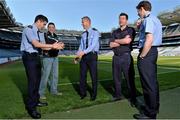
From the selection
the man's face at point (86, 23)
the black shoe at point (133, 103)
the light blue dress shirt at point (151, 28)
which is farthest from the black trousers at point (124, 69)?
the light blue dress shirt at point (151, 28)

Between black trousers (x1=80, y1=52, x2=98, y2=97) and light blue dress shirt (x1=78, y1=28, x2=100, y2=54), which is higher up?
light blue dress shirt (x1=78, y1=28, x2=100, y2=54)

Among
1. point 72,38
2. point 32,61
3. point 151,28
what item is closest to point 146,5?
point 151,28

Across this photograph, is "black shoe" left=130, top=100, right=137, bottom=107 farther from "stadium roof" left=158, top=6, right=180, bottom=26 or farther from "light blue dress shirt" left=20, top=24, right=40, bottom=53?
"stadium roof" left=158, top=6, right=180, bottom=26

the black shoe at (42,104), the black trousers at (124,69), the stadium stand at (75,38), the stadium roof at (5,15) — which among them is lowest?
the stadium stand at (75,38)

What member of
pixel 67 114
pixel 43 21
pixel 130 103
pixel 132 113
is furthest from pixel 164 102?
pixel 43 21

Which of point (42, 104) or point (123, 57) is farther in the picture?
point (123, 57)

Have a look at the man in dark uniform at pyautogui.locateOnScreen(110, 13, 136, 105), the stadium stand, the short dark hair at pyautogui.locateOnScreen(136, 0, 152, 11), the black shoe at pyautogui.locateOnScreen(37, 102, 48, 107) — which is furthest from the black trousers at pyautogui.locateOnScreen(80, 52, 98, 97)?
the stadium stand

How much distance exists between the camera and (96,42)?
8.25 metres

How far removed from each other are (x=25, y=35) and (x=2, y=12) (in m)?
46.3

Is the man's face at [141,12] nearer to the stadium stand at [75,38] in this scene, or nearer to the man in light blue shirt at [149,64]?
the man in light blue shirt at [149,64]

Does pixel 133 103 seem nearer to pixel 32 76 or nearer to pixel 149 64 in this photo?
pixel 149 64

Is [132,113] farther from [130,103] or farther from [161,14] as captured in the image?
[161,14]

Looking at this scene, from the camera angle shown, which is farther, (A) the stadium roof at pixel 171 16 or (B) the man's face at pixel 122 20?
(A) the stadium roof at pixel 171 16

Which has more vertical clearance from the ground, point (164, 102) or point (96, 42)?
point (96, 42)
